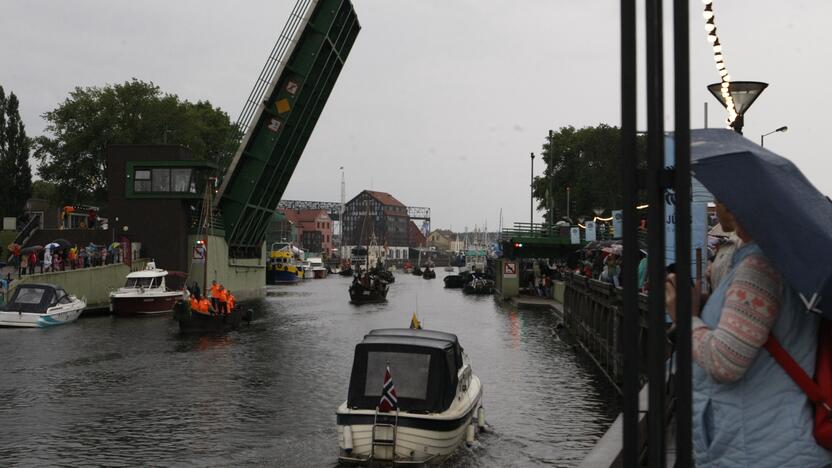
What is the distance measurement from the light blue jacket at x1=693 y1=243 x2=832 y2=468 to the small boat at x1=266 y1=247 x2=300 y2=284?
265 ft

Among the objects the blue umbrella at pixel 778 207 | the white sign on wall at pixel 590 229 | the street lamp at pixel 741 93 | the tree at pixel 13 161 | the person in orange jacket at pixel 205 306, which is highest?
the tree at pixel 13 161

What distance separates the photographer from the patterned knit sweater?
7.86 feet

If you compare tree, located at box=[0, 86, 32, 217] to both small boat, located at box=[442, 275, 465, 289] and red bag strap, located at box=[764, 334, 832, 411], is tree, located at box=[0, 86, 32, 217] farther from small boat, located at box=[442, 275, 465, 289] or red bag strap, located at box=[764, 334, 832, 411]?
red bag strap, located at box=[764, 334, 832, 411]

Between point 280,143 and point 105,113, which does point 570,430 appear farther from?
point 105,113

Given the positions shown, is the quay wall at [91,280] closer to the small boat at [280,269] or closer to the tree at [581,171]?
the tree at [581,171]

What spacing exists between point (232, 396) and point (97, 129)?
146 ft

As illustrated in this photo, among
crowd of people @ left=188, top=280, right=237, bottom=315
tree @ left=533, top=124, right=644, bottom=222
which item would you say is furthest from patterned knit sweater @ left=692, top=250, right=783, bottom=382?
tree @ left=533, top=124, right=644, bottom=222

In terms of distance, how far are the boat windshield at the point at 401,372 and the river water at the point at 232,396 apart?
136cm

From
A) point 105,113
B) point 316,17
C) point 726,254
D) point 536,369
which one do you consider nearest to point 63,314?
point 316,17

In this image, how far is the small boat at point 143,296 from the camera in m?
36.6

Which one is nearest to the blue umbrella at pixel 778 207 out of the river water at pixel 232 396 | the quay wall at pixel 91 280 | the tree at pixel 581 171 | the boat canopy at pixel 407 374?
the boat canopy at pixel 407 374

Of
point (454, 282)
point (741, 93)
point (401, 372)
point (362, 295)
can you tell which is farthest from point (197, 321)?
point (454, 282)

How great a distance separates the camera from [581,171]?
67.1 meters

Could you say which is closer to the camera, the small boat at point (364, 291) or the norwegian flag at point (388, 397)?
the norwegian flag at point (388, 397)
